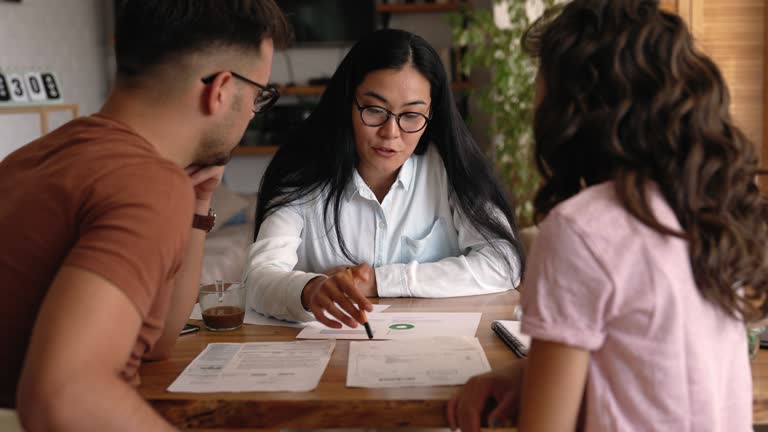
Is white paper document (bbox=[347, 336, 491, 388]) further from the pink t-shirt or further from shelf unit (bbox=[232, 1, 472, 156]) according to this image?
shelf unit (bbox=[232, 1, 472, 156])

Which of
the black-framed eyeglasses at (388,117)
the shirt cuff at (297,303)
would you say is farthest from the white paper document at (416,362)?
the black-framed eyeglasses at (388,117)

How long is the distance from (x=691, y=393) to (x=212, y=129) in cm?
72

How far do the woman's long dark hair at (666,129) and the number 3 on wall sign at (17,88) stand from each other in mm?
3567

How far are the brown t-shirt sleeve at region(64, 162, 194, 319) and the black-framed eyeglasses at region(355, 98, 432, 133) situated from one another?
0.98m

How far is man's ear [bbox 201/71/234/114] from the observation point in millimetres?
1106

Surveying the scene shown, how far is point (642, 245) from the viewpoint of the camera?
875 millimetres

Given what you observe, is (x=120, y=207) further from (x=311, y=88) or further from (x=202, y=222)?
(x=311, y=88)

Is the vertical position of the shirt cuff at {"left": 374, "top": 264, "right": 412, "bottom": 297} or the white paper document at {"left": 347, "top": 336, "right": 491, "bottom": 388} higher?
the white paper document at {"left": 347, "top": 336, "right": 491, "bottom": 388}

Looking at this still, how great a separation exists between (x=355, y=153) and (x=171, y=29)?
96cm

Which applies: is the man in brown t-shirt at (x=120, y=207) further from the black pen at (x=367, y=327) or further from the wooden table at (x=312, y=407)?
the black pen at (x=367, y=327)

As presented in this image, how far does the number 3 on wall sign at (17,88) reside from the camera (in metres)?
3.89

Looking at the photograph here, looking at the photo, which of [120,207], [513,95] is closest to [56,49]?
[513,95]

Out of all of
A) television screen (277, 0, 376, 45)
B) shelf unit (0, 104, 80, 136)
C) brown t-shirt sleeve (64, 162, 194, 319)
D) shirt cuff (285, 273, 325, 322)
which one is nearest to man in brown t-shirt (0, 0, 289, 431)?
brown t-shirt sleeve (64, 162, 194, 319)

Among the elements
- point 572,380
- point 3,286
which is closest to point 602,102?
point 572,380
